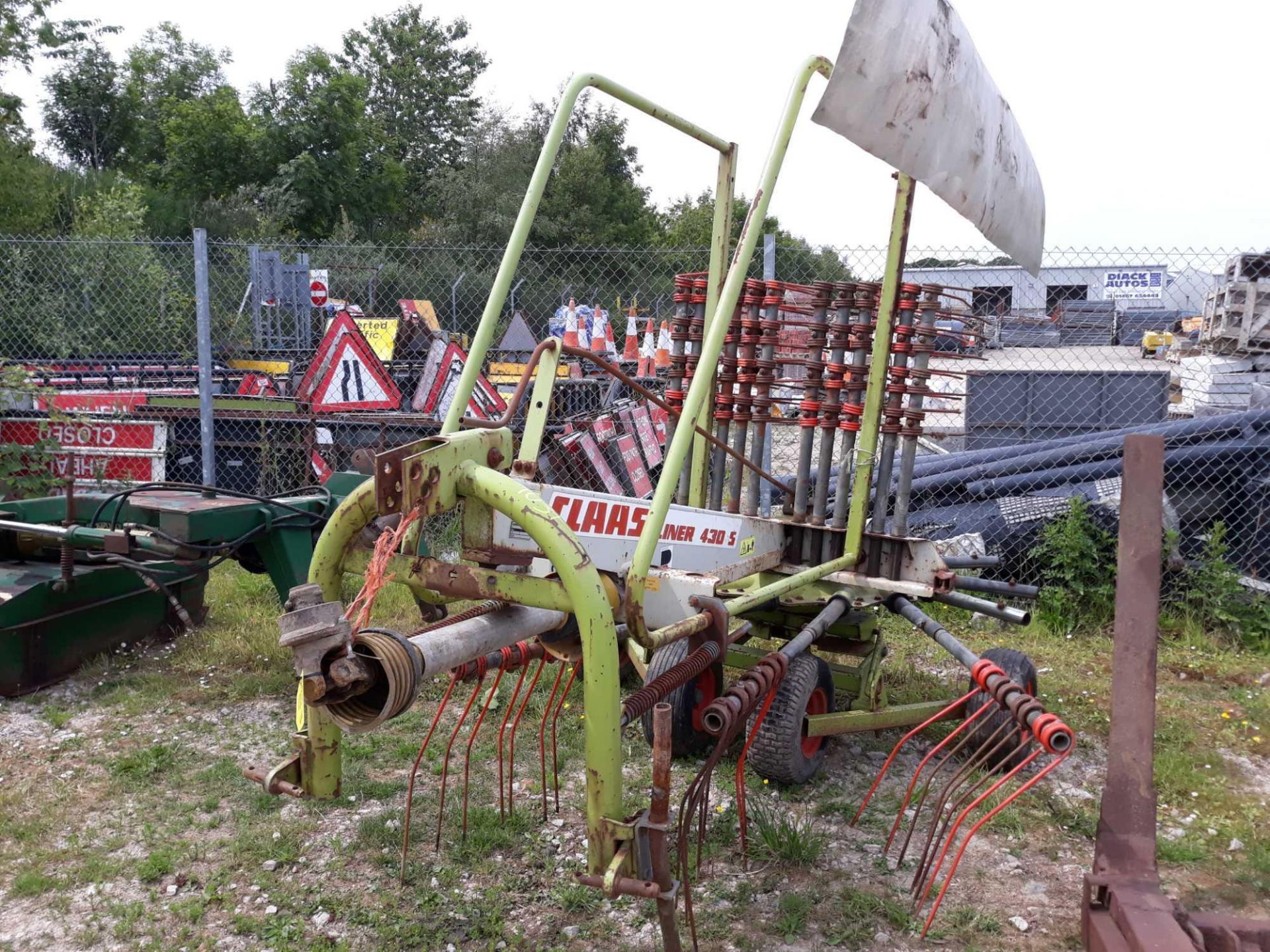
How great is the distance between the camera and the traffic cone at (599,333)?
1185 centimetres

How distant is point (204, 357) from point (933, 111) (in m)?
5.34

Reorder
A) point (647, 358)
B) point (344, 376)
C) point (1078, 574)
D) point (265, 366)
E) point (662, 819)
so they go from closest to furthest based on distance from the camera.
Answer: point (662, 819)
point (1078, 574)
point (344, 376)
point (265, 366)
point (647, 358)

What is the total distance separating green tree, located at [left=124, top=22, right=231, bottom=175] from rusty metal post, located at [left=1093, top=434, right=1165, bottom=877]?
108 ft

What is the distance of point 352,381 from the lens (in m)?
7.21

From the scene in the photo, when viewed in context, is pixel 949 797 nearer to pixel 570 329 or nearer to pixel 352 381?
pixel 352 381

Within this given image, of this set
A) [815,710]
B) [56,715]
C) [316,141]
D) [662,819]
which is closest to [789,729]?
[815,710]

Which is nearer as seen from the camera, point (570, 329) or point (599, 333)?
point (570, 329)

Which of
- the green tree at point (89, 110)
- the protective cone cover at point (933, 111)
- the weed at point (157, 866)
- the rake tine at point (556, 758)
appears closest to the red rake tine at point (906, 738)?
the rake tine at point (556, 758)

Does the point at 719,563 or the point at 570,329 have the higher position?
the point at 570,329

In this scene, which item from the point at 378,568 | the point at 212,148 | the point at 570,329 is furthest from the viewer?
the point at 212,148

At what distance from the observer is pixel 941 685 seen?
4.84m

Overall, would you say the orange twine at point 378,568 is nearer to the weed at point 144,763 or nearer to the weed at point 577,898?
the weed at point 577,898

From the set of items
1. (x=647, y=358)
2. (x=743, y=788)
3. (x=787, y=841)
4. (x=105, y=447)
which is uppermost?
(x=647, y=358)

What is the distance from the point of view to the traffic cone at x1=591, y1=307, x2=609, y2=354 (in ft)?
38.9
